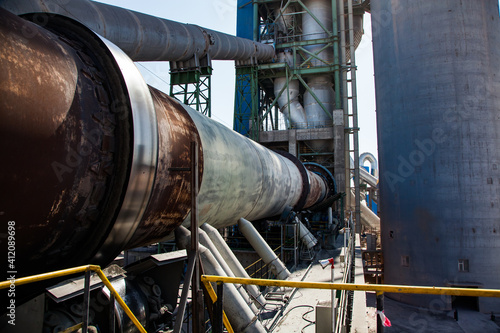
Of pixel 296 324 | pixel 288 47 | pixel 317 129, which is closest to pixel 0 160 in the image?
pixel 296 324

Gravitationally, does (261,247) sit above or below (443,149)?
below

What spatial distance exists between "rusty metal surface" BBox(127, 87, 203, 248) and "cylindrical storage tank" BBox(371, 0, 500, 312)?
12.9 meters

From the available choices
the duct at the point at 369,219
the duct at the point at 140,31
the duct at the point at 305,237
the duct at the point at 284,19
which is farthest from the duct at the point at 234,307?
the duct at the point at 369,219

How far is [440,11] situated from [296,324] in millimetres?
14765

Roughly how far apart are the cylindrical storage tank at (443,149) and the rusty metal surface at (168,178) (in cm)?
1287

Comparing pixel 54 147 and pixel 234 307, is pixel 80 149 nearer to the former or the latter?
pixel 54 147

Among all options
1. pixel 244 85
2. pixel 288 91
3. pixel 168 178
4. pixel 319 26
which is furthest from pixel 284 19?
pixel 168 178

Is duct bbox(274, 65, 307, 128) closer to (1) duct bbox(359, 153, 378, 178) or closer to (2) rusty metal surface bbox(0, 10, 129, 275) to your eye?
(1) duct bbox(359, 153, 378, 178)

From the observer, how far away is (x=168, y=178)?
3.46 metres

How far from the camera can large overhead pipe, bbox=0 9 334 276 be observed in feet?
6.91

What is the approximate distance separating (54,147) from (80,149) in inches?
9.5

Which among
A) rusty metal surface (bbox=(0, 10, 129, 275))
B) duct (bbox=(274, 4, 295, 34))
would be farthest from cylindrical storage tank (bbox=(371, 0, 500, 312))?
rusty metal surface (bbox=(0, 10, 129, 275))

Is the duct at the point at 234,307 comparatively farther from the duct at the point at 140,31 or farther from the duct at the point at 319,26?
the duct at the point at 319,26

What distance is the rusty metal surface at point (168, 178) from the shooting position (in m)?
3.37
